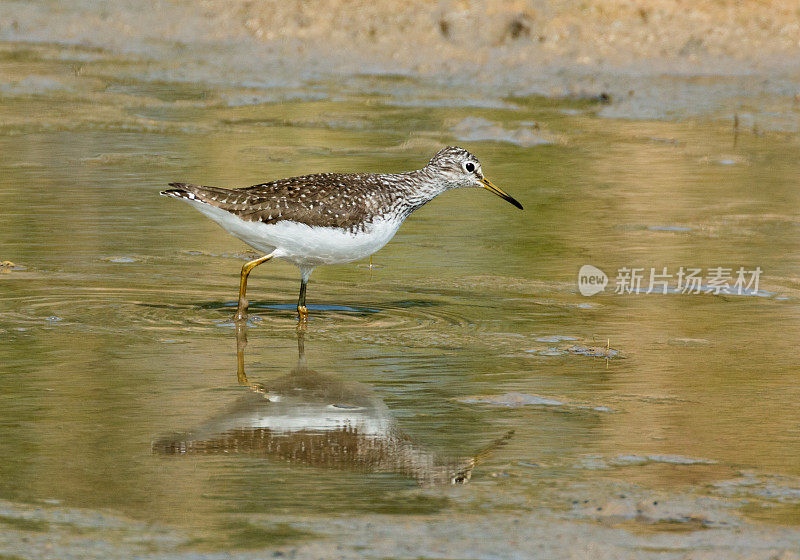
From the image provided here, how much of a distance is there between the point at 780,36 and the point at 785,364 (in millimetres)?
11427

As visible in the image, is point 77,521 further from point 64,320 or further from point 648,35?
point 648,35

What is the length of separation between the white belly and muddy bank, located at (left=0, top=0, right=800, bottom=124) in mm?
8404

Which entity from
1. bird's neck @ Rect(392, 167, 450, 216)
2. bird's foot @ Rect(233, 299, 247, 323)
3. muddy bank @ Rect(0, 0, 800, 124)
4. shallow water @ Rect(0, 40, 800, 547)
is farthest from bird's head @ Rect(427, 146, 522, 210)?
muddy bank @ Rect(0, 0, 800, 124)

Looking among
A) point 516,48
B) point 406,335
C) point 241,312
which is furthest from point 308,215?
point 516,48

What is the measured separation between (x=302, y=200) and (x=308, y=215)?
0.14 meters

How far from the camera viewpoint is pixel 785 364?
734cm

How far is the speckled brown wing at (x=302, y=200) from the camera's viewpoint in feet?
27.5

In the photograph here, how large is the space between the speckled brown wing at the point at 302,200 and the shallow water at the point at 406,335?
0.58 meters

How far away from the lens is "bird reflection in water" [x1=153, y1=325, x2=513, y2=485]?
5609mm

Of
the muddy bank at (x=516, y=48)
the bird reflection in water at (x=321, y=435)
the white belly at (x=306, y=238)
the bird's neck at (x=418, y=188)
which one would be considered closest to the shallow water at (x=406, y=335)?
the bird reflection in water at (x=321, y=435)

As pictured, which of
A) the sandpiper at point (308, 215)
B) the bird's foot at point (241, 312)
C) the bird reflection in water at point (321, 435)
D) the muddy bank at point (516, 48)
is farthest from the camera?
the muddy bank at point (516, 48)

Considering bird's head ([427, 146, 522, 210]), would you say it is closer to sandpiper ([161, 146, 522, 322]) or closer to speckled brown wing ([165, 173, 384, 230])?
sandpiper ([161, 146, 522, 322])

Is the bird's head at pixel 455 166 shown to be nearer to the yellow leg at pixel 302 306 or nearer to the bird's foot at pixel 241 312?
the yellow leg at pixel 302 306

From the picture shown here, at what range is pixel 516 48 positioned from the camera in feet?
59.1
